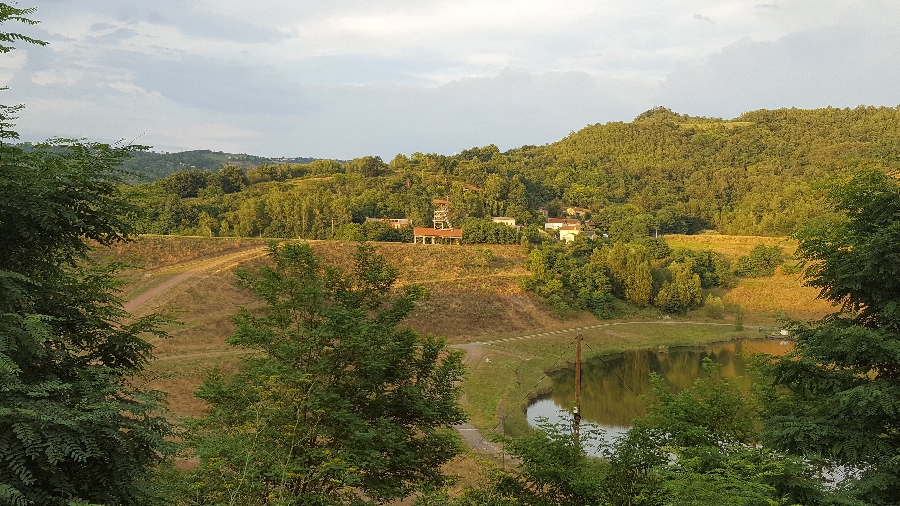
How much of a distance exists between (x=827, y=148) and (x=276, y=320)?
81.3 m

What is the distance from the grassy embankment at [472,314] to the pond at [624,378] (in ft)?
2.37

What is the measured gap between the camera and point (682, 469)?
20.7ft

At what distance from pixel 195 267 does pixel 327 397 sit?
25.3 m

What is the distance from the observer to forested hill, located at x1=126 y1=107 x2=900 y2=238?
39969mm

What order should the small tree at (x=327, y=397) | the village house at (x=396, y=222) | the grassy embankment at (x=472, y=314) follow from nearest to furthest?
the small tree at (x=327, y=397) < the grassy embankment at (x=472, y=314) < the village house at (x=396, y=222)

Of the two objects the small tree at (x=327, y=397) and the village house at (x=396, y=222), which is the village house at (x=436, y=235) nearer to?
the village house at (x=396, y=222)

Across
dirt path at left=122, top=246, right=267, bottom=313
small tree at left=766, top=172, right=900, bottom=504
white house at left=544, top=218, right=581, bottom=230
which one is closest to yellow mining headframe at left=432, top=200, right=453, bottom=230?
white house at left=544, top=218, right=581, bottom=230

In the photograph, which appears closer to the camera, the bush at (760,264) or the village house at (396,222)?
the bush at (760,264)

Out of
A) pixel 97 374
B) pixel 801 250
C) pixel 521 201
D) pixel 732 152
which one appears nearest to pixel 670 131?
pixel 732 152

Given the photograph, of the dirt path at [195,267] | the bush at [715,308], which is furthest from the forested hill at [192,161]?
the bush at [715,308]

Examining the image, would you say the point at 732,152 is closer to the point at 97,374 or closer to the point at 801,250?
the point at 801,250

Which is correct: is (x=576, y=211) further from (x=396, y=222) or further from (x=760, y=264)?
(x=396, y=222)

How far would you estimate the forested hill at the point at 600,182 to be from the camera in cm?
3997

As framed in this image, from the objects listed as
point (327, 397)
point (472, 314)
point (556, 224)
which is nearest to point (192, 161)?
point (556, 224)
